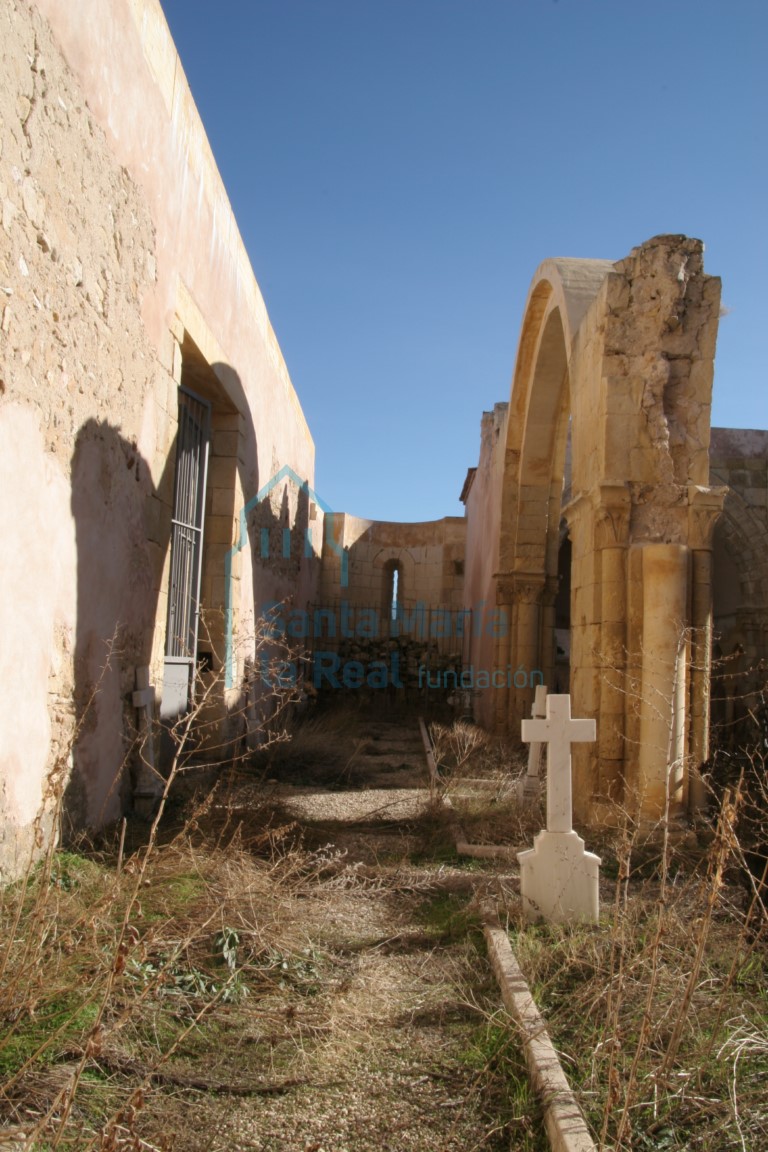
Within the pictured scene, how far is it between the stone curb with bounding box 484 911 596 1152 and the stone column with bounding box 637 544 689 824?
102 inches

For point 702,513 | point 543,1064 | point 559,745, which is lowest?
point 543,1064

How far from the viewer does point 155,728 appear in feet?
19.3

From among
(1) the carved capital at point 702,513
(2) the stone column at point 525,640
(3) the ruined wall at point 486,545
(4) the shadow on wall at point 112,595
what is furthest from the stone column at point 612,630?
(3) the ruined wall at point 486,545

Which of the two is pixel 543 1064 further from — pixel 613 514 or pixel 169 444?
pixel 169 444

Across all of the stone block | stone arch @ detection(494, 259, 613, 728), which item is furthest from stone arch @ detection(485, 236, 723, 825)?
stone arch @ detection(494, 259, 613, 728)

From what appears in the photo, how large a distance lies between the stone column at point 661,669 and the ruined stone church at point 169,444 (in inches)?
0.6

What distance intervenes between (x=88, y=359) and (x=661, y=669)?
13.3ft

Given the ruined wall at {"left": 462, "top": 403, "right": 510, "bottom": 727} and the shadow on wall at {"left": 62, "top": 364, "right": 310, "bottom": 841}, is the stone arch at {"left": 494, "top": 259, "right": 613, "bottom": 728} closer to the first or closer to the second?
the ruined wall at {"left": 462, "top": 403, "right": 510, "bottom": 727}

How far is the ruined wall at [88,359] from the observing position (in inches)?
148

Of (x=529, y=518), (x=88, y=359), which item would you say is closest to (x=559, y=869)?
(x=88, y=359)

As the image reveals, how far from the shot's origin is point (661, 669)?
5730mm

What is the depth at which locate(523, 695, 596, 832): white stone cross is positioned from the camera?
161 inches

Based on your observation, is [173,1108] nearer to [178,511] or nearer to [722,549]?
[178,511]

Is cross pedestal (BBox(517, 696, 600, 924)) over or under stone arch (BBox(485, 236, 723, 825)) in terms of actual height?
under
